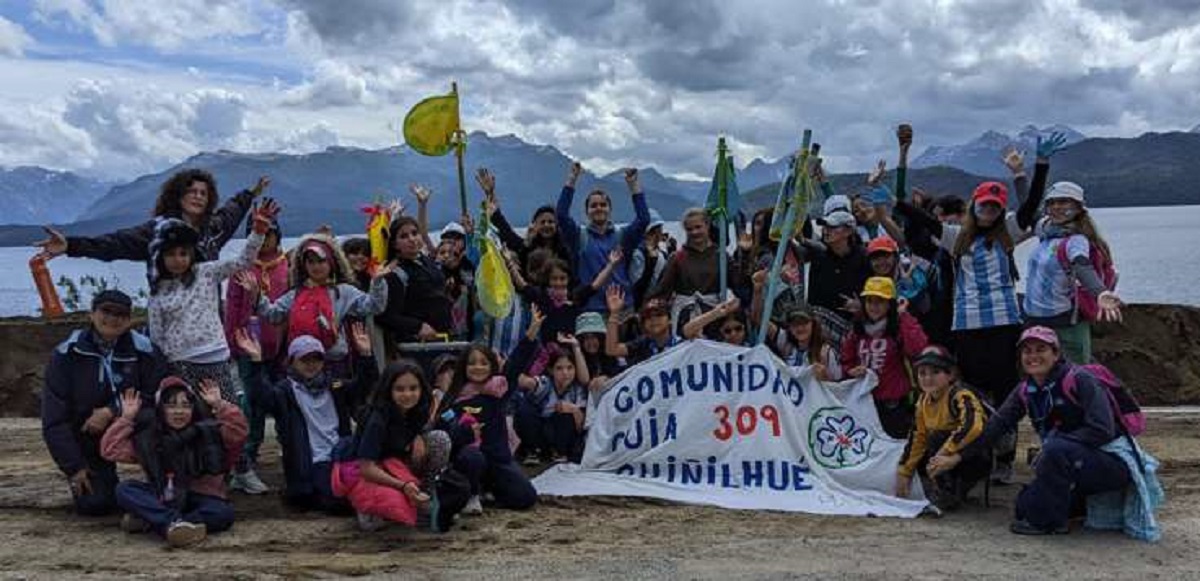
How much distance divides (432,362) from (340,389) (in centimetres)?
68

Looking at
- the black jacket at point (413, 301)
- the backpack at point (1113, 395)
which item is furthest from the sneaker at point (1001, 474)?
the black jacket at point (413, 301)

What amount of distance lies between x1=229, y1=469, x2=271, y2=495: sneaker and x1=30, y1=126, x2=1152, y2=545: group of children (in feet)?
0.04

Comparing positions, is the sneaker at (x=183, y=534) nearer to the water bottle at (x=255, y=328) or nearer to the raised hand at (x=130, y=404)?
the raised hand at (x=130, y=404)

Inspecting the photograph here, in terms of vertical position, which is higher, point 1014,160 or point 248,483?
point 1014,160

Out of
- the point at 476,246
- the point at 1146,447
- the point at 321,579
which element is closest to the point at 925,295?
the point at 1146,447

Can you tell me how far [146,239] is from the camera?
7.18 m

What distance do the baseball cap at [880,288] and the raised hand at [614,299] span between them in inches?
Answer: 76.9

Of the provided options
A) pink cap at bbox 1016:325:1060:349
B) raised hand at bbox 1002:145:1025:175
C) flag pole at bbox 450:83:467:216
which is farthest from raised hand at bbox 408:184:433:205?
pink cap at bbox 1016:325:1060:349

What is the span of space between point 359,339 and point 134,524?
6.31ft

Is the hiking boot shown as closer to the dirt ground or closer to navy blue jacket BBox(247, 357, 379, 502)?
the dirt ground

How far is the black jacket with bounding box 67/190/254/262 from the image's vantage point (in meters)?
6.96

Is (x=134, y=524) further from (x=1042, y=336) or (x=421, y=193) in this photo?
(x=1042, y=336)

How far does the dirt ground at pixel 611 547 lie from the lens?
5879 millimetres

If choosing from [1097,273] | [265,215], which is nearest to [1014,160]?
[1097,273]
